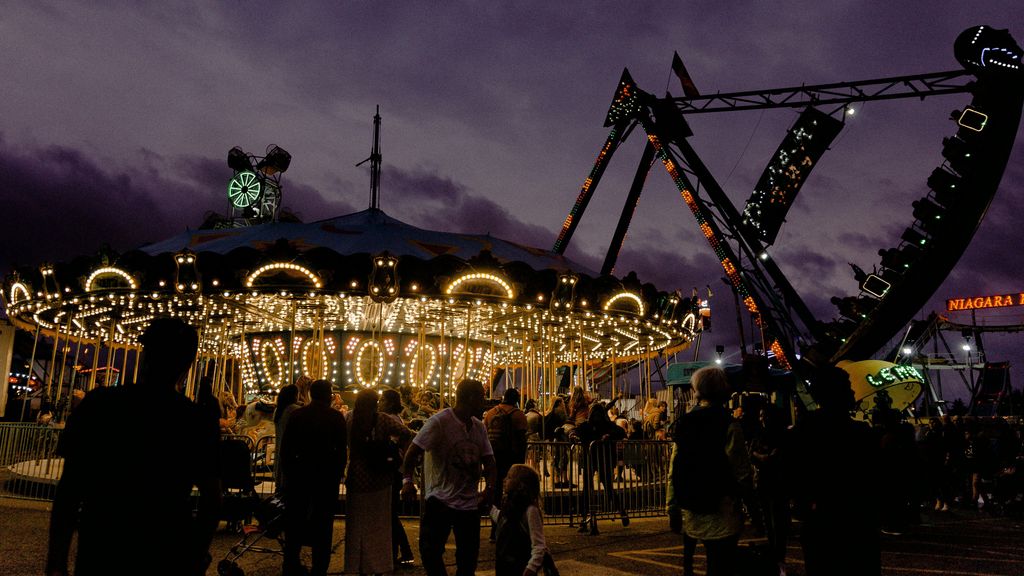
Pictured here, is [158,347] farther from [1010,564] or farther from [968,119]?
[968,119]

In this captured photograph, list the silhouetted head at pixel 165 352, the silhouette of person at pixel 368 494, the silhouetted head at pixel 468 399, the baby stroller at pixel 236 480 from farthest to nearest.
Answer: the baby stroller at pixel 236 480, the silhouette of person at pixel 368 494, the silhouetted head at pixel 468 399, the silhouetted head at pixel 165 352

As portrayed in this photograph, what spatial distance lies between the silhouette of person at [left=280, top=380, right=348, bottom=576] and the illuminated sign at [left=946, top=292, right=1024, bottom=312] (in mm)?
57734

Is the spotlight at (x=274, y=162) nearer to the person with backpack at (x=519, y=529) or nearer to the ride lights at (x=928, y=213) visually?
the ride lights at (x=928, y=213)

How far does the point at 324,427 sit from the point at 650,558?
4.04 m

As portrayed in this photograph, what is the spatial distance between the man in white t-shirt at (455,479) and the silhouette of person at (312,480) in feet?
2.62

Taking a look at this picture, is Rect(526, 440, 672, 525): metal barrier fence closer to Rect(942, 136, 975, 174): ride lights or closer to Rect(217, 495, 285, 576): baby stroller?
Rect(217, 495, 285, 576): baby stroller

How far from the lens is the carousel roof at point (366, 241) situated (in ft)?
50.9

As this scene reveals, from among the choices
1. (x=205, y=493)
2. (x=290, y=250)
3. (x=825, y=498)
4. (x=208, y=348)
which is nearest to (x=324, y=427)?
(x=205, y=493)

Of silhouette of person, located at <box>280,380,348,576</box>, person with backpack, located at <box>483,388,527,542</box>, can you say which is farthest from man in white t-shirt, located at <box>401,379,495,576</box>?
person with backpack, located at <box>483,388,527,542</box>

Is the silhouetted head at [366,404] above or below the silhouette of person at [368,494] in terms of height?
above

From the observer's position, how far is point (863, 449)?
11.3ft

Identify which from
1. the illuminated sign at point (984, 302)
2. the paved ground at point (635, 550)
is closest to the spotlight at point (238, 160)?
the paved ground at point (635, 550)

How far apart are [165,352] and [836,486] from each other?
10.5 feet

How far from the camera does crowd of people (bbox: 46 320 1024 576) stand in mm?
2428
